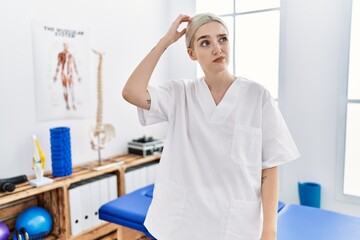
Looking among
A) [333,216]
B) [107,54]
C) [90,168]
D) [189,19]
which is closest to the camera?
[189,19]

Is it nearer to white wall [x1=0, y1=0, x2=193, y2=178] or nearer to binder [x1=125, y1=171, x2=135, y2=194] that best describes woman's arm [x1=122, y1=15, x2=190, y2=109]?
white wall [x1=0, y1=0, x2=193, y2=178]

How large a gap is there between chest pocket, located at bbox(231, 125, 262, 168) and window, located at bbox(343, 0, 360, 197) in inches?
73.5

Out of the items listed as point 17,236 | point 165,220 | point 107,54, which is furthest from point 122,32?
point 165,220

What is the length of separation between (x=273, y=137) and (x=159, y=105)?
38cm

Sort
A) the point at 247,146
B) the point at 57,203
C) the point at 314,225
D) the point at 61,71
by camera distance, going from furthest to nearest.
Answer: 1. the point at 61,71
2. the point at 57,203
3. the point at 314,225
4. the point at 247,146

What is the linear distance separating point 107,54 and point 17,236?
1622 mm

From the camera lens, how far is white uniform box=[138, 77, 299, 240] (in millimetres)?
1013

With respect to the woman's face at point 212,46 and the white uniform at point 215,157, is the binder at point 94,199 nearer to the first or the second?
the white uniform at point 215,157

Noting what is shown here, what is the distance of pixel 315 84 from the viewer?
2.63 meters

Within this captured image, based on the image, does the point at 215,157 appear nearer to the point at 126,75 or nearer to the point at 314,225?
the point at 314,225

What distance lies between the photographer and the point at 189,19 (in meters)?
1.12

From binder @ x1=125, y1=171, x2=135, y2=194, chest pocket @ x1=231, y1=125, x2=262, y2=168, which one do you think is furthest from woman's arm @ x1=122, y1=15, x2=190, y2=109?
binder @ x1=125, y1=171, x2=135, y2=194

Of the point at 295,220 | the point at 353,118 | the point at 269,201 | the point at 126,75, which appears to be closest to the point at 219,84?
the point at 269,201

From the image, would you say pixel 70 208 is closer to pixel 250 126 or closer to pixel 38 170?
pixel 38 170
